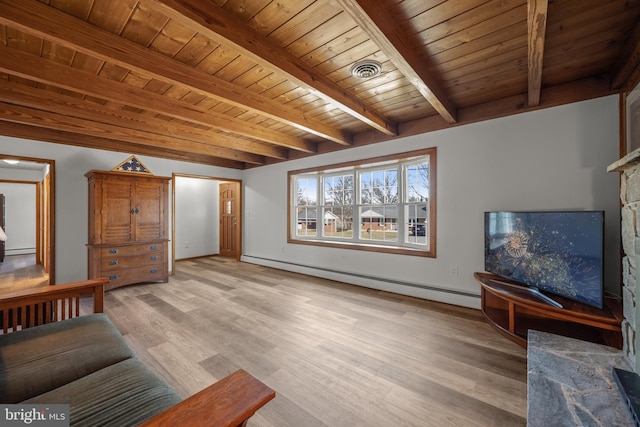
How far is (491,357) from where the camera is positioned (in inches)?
82.6

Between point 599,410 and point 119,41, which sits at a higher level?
point 119,41

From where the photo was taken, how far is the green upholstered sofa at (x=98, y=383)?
2.85 ft

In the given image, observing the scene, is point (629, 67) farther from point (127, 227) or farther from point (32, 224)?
point (32, 224)

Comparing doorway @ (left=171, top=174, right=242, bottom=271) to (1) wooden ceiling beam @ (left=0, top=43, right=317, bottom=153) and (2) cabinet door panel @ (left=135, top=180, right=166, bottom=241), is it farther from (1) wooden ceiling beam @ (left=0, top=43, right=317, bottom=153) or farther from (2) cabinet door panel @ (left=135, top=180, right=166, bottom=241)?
(1) wooden ceiling beam @ (left=0, top=43, right=317, bottom=153)

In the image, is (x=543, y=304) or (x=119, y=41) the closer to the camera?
(x=119, y=41)

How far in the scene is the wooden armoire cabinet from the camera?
3812mm

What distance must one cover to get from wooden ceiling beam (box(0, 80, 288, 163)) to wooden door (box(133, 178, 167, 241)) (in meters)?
1.20

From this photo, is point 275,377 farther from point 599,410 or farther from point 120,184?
point 120,184

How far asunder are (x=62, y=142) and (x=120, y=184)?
98 cm

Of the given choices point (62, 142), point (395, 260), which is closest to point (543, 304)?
point (395, 260)

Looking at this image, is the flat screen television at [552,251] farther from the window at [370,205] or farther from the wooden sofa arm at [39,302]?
the wooden sofa arm at [39,302]

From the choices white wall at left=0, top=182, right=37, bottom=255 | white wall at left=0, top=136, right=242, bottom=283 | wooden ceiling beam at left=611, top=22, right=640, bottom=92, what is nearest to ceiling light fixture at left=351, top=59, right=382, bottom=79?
wooden ceiling beam at left=611, top=22, right=640, bottom=92

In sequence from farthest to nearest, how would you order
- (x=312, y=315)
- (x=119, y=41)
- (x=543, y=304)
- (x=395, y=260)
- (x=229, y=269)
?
(x=229, y=269) < (x=395, y=260) < (x=312, y=315) < (x=543, y=304) < (x=119, y=41)

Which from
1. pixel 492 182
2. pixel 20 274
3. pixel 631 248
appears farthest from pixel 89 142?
pixel 631 248
